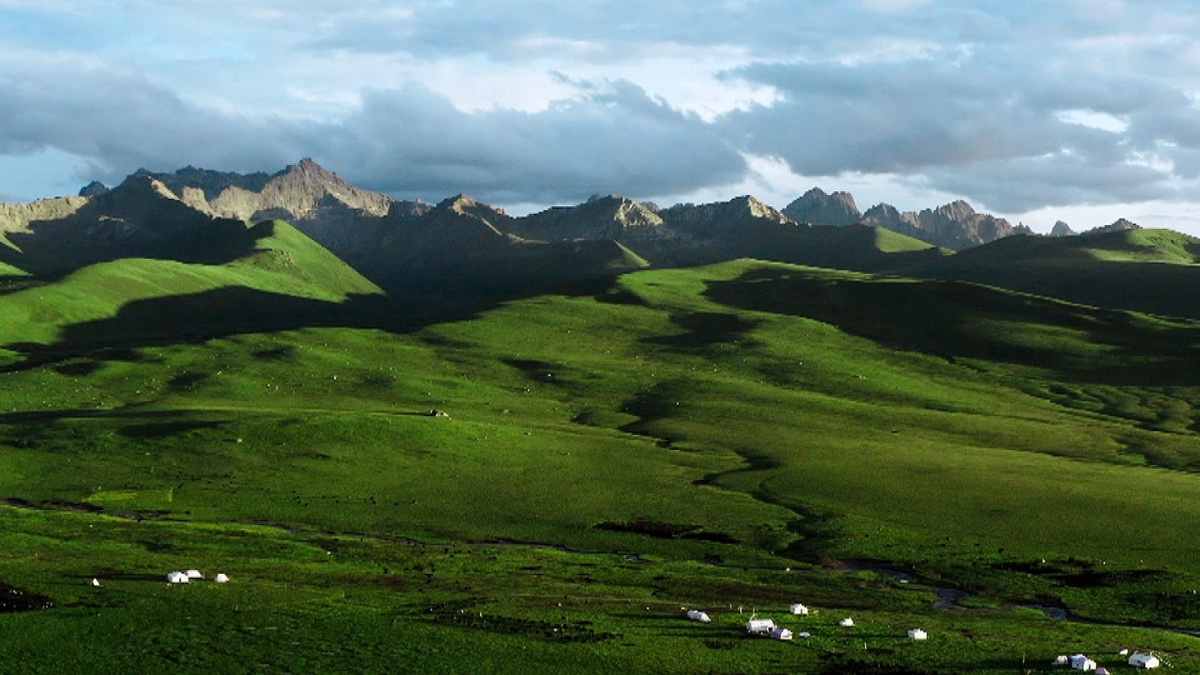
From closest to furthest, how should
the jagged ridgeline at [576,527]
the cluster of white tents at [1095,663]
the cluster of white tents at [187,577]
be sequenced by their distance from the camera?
1. the cluster of white tents at [1095,663]
2. the jagged ridgeline at [576,527]
3. the cluster of white tents at [187,577]

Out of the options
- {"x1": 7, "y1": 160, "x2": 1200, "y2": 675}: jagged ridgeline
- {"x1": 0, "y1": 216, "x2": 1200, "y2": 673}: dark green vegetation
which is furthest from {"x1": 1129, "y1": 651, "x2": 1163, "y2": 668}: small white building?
{"x1": 0, "y1": 216, "x2": 1200, "y2": 673}: dark green vegetation

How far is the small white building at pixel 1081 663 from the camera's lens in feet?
197

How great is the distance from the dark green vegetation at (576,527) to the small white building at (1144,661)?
230 cm

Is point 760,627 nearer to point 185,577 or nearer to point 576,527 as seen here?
point 185,577

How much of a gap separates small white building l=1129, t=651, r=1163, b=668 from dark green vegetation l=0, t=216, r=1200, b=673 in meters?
2.30

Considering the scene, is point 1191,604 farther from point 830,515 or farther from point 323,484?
point 323,484

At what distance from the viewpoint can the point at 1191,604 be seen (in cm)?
8269

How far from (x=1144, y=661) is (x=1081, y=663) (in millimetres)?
3317

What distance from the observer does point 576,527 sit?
363ft

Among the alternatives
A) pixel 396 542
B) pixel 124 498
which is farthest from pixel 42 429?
pixel 396 542

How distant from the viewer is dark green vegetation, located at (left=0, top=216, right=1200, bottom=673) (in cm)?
6569

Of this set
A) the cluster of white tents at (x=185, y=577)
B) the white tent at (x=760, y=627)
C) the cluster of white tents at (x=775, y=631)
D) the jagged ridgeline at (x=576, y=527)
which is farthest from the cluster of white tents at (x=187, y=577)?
Answer: the white tent at (x=760, y=627)

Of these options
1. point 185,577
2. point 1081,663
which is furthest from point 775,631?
point 185,577

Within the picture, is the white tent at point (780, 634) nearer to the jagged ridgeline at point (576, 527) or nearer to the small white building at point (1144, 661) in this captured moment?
the jagged ridgeline at point (576, 527)
